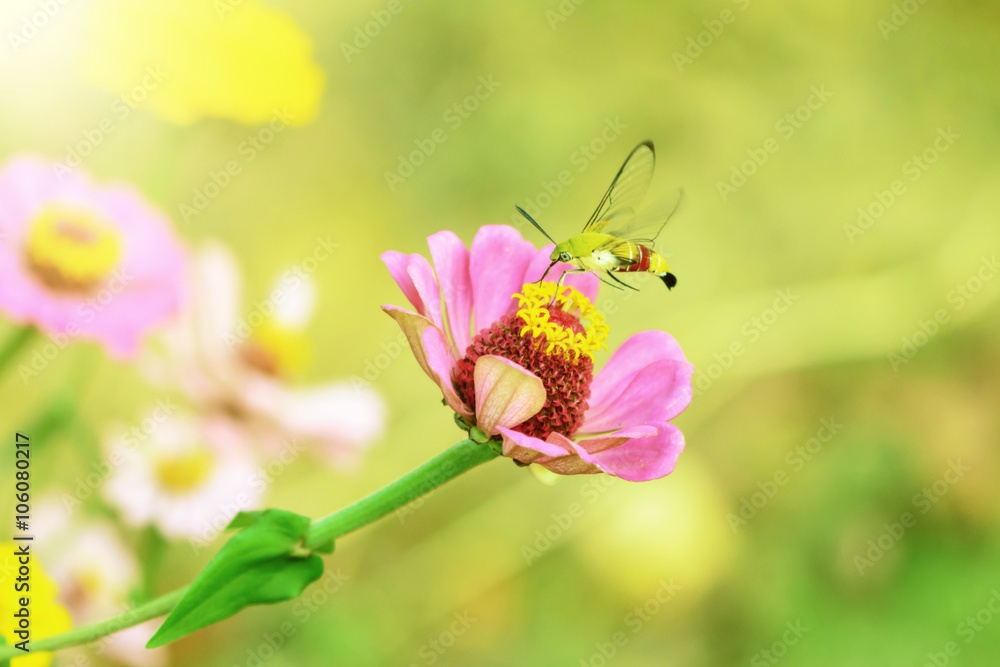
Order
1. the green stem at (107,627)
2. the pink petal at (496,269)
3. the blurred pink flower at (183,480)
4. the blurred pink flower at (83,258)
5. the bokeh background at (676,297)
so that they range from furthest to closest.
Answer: the bokeh background at (676,297) → the blurred pink flower at (183,480) → the blurred pink flower at (83,258) → the pink petal at (496,269) → the green stem at (107,627)

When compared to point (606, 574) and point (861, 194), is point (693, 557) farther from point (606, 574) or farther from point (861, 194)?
point (861, 194)

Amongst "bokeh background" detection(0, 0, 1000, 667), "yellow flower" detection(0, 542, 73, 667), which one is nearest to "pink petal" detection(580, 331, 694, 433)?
"yellow flower" detection(0, 542, 73, 667)

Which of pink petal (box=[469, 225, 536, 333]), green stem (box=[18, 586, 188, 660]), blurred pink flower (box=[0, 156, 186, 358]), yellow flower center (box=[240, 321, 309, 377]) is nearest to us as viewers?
green stem (box=[18, 586, 188, 660])

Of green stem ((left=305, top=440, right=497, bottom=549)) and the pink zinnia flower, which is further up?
the pink zinnia flower

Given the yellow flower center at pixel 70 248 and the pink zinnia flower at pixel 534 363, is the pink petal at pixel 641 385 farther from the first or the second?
the yellow flower center at pixel 70 248

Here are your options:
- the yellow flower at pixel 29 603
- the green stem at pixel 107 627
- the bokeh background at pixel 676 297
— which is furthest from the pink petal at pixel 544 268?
the bokeh background at pixel 676 297

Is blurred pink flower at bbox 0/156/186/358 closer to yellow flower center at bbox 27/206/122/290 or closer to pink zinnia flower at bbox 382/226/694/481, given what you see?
yellow flower center at bbox 27/206/122/290
